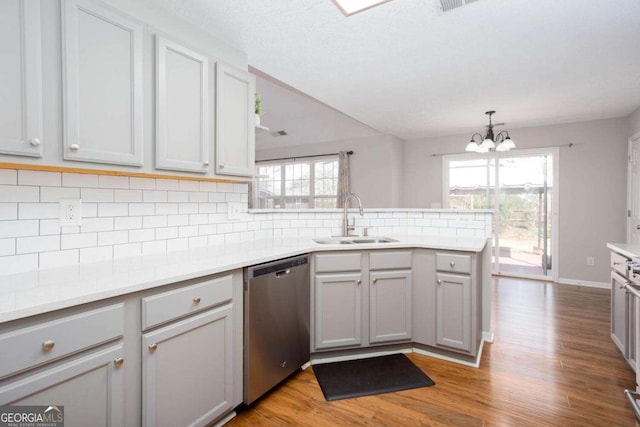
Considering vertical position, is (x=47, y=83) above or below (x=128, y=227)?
above

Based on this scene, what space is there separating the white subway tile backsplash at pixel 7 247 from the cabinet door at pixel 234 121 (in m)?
1.03

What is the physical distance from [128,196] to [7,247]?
575 mm

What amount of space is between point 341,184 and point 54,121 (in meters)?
5.17

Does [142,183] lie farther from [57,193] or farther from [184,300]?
[184,300]

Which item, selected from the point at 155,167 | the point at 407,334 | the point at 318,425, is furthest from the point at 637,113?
the point at 155,167

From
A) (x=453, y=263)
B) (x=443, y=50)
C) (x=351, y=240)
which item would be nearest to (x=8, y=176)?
Answer: (x=351, y=240)

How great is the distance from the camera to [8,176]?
143 cm

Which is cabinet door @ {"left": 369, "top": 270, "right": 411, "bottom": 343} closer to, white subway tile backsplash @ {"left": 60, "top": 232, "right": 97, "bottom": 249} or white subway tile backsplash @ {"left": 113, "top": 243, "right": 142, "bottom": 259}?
white subway tile backsplash @ {"left": 113, "top": 243, "right": 142, "bottom": 259}

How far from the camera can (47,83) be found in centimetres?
132

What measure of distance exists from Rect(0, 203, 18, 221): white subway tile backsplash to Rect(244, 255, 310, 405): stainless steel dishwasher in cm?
107

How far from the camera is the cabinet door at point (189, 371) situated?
135cm

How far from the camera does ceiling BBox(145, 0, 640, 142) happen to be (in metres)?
2.03

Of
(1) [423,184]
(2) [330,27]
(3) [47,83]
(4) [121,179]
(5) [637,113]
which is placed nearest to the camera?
(3) [47,83]

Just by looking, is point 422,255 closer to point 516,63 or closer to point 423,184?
point 516,63
